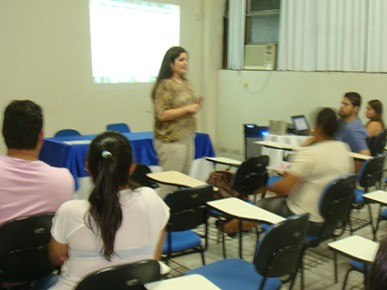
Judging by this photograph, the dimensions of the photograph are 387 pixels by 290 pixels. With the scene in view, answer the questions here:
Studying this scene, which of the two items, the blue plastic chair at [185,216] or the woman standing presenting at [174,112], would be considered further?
the woman standing presenting at [174,112]

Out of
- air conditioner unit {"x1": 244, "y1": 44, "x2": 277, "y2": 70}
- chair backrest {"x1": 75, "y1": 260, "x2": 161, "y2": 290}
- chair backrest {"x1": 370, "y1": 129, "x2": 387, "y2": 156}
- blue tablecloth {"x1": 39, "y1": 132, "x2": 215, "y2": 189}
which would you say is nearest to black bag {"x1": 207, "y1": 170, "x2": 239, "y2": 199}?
blue tablecloth {"x1": 39, "y1": 132, "x2": 215, "y2": 189}

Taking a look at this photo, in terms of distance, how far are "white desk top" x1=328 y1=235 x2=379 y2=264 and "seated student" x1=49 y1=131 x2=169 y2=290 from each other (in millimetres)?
839

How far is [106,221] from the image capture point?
146cm

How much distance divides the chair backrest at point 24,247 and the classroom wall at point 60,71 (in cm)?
334

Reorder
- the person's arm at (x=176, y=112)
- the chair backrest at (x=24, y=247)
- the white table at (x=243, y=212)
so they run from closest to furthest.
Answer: the chair backrest at (x=24, y=247) < the white table at (x=243, y=212) < the person's arm at (x=176, y=112)

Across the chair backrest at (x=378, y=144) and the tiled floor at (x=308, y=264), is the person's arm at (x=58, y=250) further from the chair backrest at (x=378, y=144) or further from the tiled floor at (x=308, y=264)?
the chair backrest at (x=378, y=144)

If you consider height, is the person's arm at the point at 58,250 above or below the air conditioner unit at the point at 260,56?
below

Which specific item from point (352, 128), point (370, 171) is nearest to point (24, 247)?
point (370, 171)

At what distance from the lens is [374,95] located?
17.4ft

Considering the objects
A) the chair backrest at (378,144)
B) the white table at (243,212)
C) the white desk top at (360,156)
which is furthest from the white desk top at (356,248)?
the chair backrest at (378,144)

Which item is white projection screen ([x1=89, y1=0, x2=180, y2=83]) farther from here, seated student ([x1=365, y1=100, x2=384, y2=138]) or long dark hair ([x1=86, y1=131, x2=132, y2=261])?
long dark hair ([x1=86, y1=131, x2=132, y2=261])

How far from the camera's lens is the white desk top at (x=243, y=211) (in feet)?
7.10

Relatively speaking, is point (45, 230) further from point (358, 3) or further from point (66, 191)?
point (358, 3)

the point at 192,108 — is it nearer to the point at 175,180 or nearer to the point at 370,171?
the point at 175,180
